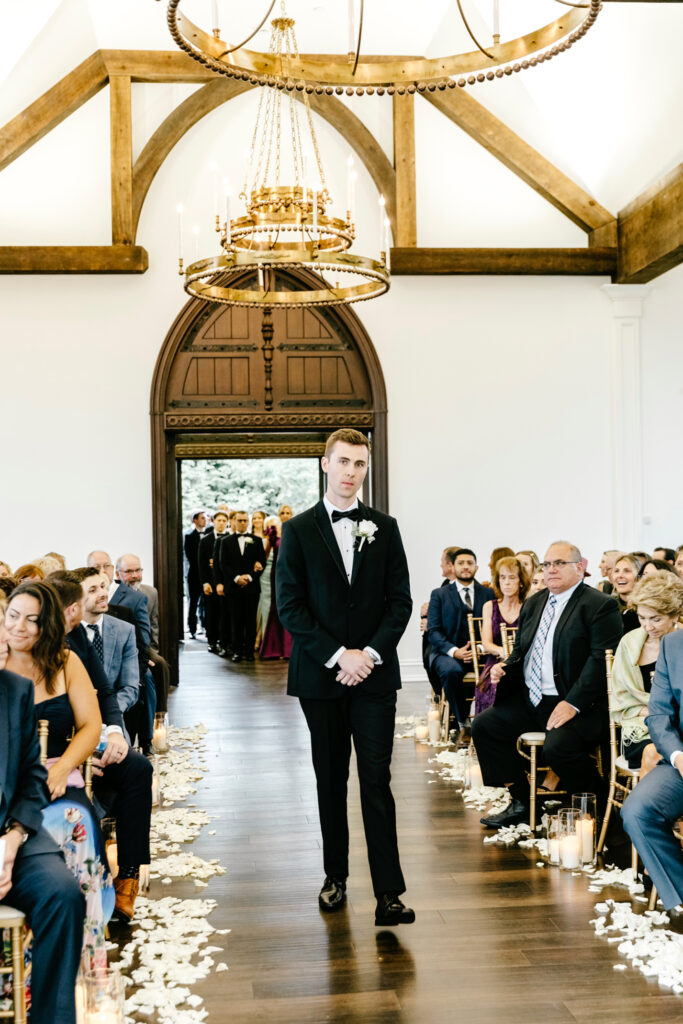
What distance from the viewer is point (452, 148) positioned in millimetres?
10422

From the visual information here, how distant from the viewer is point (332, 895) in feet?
13.3

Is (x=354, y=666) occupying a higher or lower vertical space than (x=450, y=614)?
higher

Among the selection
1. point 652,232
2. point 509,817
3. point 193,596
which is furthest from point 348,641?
point 193,596

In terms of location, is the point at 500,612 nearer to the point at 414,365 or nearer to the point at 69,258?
the point at 414,365

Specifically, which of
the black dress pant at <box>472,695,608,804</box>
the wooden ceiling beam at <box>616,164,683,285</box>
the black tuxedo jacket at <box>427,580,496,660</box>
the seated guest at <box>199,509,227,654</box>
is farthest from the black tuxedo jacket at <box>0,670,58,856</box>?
the seated guest at <box>199,509,227,654</box>

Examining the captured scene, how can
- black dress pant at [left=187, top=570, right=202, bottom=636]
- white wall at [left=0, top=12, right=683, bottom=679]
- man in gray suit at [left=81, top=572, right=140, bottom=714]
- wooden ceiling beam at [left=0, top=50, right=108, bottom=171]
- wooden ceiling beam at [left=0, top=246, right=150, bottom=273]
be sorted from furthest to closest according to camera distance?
black dress pant at [left=187, top=570, right=202, bottom=636]
white wall at [left=0, top=12, right=683, bottom=679]
wooden ceiling beam at [left=0, top=246, right=150, bottom=273]
wooden ceiling beam at [left=0, top=50, right=108, bottom=171]
man in gray suit at [left=81, top=572, right=140, bottom=714]

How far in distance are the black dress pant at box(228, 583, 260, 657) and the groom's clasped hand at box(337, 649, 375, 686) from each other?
8.92 metres

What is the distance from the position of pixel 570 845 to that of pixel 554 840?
0.27 ft

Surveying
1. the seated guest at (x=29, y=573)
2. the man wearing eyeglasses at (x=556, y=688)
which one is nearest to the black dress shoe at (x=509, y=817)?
the man wearing eyeglasses at (x=556, y=688)

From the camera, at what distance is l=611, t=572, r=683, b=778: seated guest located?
4355 mm

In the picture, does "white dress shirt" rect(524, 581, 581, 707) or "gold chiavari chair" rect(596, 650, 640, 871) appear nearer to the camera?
"gold chiavari chair" rect(596, 650, 640, 871)

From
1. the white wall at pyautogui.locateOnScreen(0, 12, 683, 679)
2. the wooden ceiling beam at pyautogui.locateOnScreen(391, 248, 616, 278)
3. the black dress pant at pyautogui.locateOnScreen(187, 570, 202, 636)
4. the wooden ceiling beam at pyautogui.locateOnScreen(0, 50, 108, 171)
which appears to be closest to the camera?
the wooden ceiling beam at pyautogui.locateOnScreen(0, 50, 108, 171)

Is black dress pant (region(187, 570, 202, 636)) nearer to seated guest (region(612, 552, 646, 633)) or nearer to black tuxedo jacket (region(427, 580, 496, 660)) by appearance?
black tuxedo jacket (region(427, 580, 496, 660))

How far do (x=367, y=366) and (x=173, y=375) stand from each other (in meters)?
1.92
